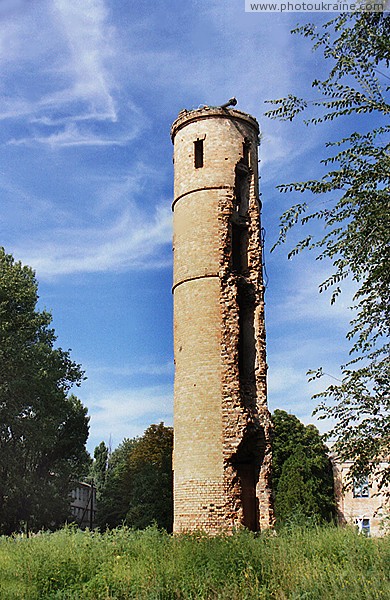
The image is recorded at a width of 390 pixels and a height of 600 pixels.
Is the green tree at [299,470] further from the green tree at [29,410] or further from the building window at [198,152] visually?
the building window at [198,152]

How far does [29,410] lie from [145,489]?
22.5 ft

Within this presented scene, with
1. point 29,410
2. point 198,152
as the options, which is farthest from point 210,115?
point 29,410

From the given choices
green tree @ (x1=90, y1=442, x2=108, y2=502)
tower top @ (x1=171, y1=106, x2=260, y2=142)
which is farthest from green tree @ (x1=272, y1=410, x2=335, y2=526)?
green tree @ (x1=90, y1=442, x2=108, y2=502)

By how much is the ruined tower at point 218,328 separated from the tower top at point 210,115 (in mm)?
30

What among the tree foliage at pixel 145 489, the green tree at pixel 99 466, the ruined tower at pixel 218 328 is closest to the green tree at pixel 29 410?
the tree foliage at pixel 145 489

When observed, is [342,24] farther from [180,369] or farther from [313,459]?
[313,459]

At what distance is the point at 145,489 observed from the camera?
89.7ft

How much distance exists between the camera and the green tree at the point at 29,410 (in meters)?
28.1

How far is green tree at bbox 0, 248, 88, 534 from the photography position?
92.2ft

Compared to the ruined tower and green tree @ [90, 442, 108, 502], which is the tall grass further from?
green tree @ [90, 442, 108, 502]

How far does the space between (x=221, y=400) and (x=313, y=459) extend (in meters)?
19.8

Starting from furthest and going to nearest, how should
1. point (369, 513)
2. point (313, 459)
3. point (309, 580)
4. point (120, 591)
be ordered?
1. point (369, 513)
2. point (313, 459)
3. point (120, 591)
4. point (309, 580)

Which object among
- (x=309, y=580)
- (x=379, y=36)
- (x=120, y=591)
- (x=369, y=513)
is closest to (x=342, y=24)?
(x=379, y=36)

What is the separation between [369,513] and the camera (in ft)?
125
